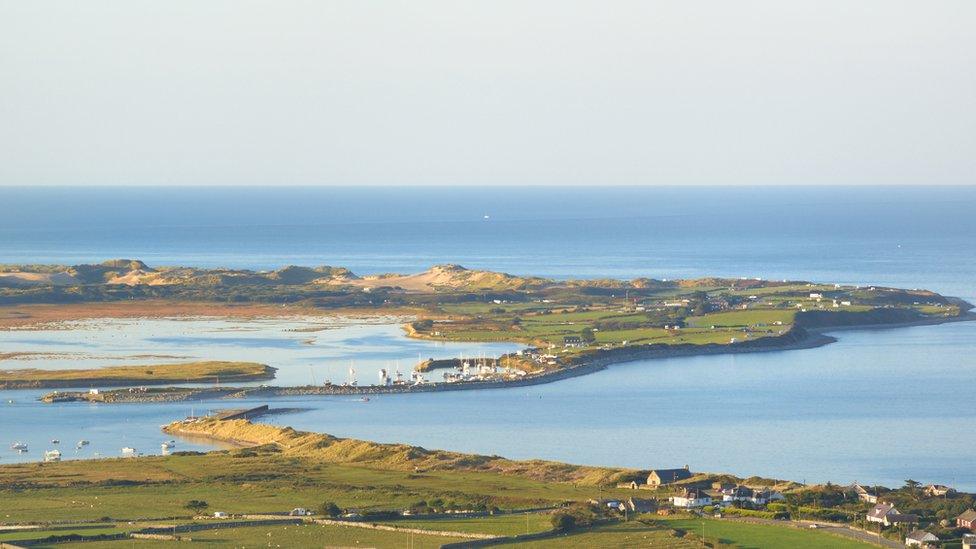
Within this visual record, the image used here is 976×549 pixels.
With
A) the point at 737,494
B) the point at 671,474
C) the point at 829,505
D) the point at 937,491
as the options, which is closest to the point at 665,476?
the point at 671,474

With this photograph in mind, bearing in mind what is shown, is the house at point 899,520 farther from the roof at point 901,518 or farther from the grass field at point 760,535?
the grass field at point 760,535

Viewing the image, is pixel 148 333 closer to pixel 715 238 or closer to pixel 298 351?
pixel 298 351

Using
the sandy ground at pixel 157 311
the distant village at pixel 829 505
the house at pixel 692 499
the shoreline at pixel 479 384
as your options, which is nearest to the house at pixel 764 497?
the distant village at pixel 829 505

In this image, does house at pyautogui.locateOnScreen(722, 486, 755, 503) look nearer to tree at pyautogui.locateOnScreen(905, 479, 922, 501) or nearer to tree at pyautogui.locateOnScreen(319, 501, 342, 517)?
tree at pyautogui.locateOnScreen(905, 479, 922, 501)

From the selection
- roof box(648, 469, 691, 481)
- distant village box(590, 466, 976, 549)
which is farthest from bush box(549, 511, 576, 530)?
roof box(648, 469, 691, 481)

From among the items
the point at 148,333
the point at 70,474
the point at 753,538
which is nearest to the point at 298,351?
the point at 148,333

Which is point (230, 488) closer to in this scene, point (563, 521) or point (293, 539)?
point (293, 539)
